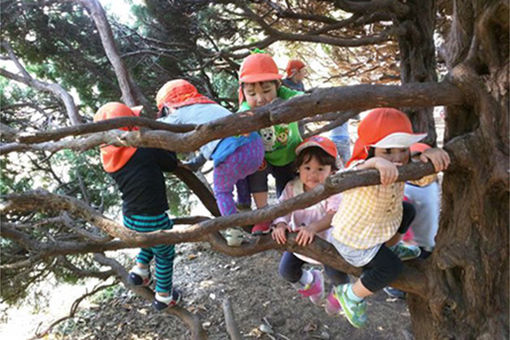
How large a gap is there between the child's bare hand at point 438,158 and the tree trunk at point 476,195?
0.04 m

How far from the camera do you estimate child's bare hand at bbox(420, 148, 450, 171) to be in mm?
1178

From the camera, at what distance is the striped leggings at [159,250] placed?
2.15 m

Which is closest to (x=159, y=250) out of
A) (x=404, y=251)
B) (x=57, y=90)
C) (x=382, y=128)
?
(x=57, y=90)

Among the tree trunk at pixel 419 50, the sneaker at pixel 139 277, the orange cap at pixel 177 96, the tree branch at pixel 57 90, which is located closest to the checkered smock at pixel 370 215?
the orange cap at pixel 177 96

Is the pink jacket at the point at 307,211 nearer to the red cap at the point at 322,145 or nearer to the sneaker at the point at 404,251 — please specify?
the red cap at the point at 322,145

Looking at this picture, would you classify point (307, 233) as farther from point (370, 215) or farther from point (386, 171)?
point (386, 171)

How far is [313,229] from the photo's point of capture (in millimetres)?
1627

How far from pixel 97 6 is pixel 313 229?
204 cm

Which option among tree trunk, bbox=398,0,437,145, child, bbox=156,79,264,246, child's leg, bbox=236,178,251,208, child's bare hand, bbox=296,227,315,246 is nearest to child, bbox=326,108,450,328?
child's bare hand, bbox=296,227,315,246

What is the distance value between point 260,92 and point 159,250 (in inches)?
45.3

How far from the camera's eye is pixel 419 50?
114 inches

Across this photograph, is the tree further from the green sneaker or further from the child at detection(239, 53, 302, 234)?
the child at detection(239, 53, 302, 234)

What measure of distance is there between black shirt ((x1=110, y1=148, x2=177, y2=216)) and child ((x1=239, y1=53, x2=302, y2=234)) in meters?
0.55

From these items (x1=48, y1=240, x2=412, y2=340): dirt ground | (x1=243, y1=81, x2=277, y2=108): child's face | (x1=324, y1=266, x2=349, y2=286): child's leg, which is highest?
(x1=243, y1=81, x2=277, y2=108): child's face
